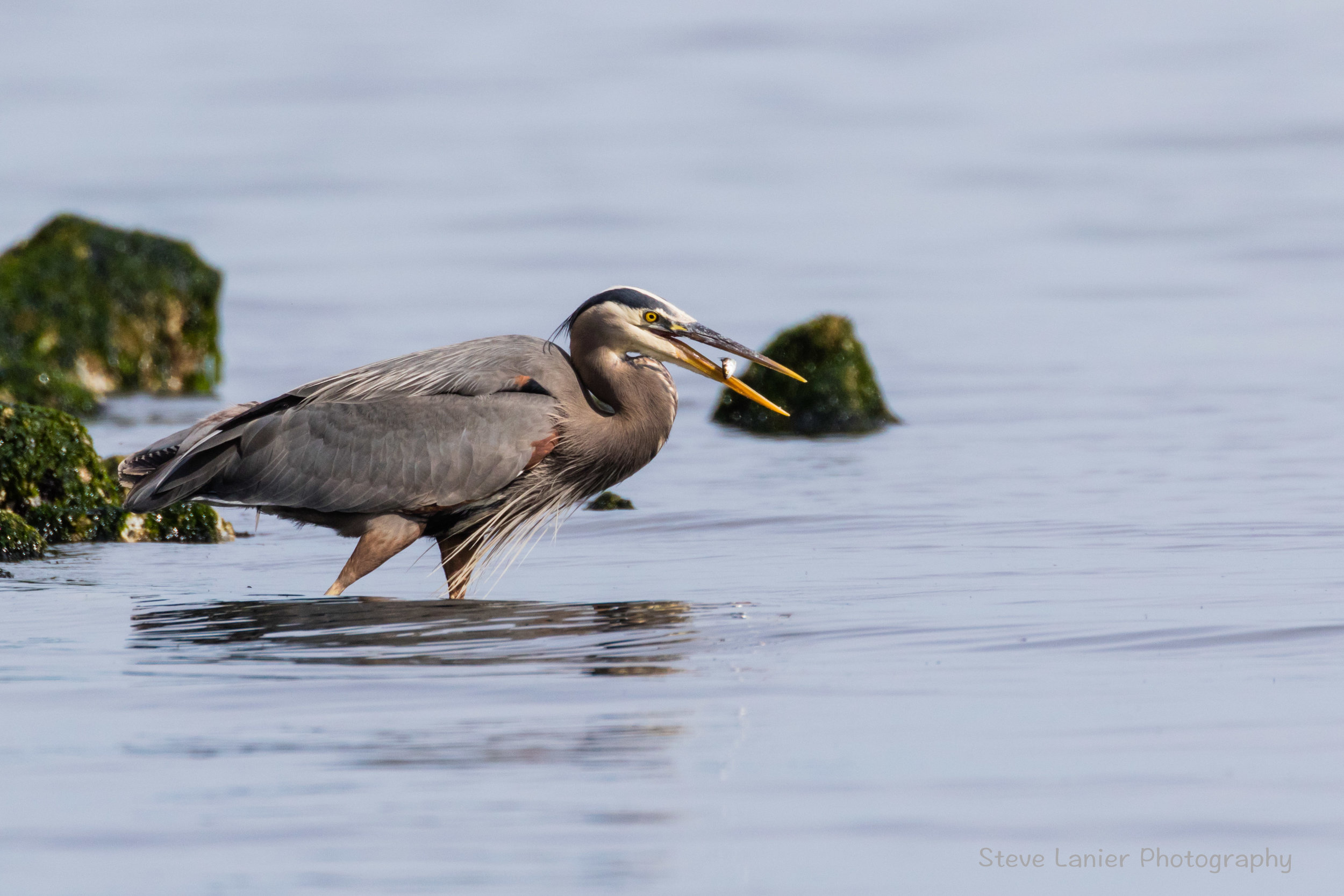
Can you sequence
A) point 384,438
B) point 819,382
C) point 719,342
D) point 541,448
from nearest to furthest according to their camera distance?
point 541,448 < point 719,342 < point 384,438 < point 819,382

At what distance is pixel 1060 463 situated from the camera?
16281 millimetres

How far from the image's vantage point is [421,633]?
8414 mm

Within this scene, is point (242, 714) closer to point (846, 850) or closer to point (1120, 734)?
point (846, 850)

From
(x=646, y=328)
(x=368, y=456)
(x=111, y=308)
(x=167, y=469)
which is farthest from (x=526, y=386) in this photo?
(x=111, y=308)

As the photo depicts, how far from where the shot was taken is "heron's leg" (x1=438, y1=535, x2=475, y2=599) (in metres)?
9.83

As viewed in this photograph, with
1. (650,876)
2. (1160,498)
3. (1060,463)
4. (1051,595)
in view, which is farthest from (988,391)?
(650,876)

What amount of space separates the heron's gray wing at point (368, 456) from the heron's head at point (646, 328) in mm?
474

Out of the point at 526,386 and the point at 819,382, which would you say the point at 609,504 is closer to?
the point at 526,386

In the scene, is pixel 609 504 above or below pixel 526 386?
below

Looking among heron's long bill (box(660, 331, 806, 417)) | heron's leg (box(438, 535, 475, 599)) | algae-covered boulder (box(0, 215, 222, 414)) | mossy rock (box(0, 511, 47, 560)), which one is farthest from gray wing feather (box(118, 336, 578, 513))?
algae-covered boulder (box(0, 215, 222, 414))

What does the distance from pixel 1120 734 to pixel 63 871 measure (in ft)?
10.9

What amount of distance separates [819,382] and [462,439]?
987cm

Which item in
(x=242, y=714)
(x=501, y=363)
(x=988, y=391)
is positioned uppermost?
(x=501, y=363)

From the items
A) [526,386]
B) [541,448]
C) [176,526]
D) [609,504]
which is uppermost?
[526,386]
